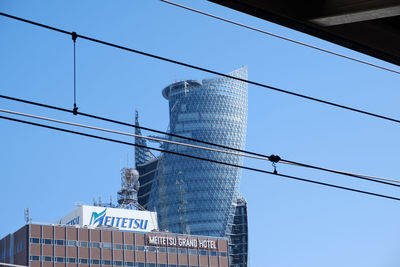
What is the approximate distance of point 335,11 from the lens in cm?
1220

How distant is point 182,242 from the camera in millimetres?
137000

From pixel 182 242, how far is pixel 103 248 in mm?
14510

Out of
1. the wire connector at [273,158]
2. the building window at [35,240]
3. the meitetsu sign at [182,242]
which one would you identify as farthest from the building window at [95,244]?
the wire connector at [273,158]

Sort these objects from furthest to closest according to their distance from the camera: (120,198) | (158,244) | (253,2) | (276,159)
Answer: (120,198)
(158,244)
(276,159)
(253,2)

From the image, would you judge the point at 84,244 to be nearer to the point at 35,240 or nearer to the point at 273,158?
the point at 35,240

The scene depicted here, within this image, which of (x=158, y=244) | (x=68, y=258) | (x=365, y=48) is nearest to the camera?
(x=365, y=48)

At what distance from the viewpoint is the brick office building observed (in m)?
123

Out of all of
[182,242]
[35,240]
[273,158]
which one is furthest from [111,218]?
[273,158]

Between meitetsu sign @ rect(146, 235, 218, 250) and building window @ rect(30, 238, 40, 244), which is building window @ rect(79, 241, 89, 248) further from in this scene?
meitetsu sign @ rect(146, 235, 218, 250)

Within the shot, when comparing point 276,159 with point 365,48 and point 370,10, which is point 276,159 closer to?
point 365,48

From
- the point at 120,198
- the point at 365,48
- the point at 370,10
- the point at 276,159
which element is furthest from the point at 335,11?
the point at 120,198

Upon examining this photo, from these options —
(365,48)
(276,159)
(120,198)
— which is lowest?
(276,159)

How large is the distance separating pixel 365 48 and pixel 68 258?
115643 mm

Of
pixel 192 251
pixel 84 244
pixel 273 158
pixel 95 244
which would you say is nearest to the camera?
pixel 273 158
